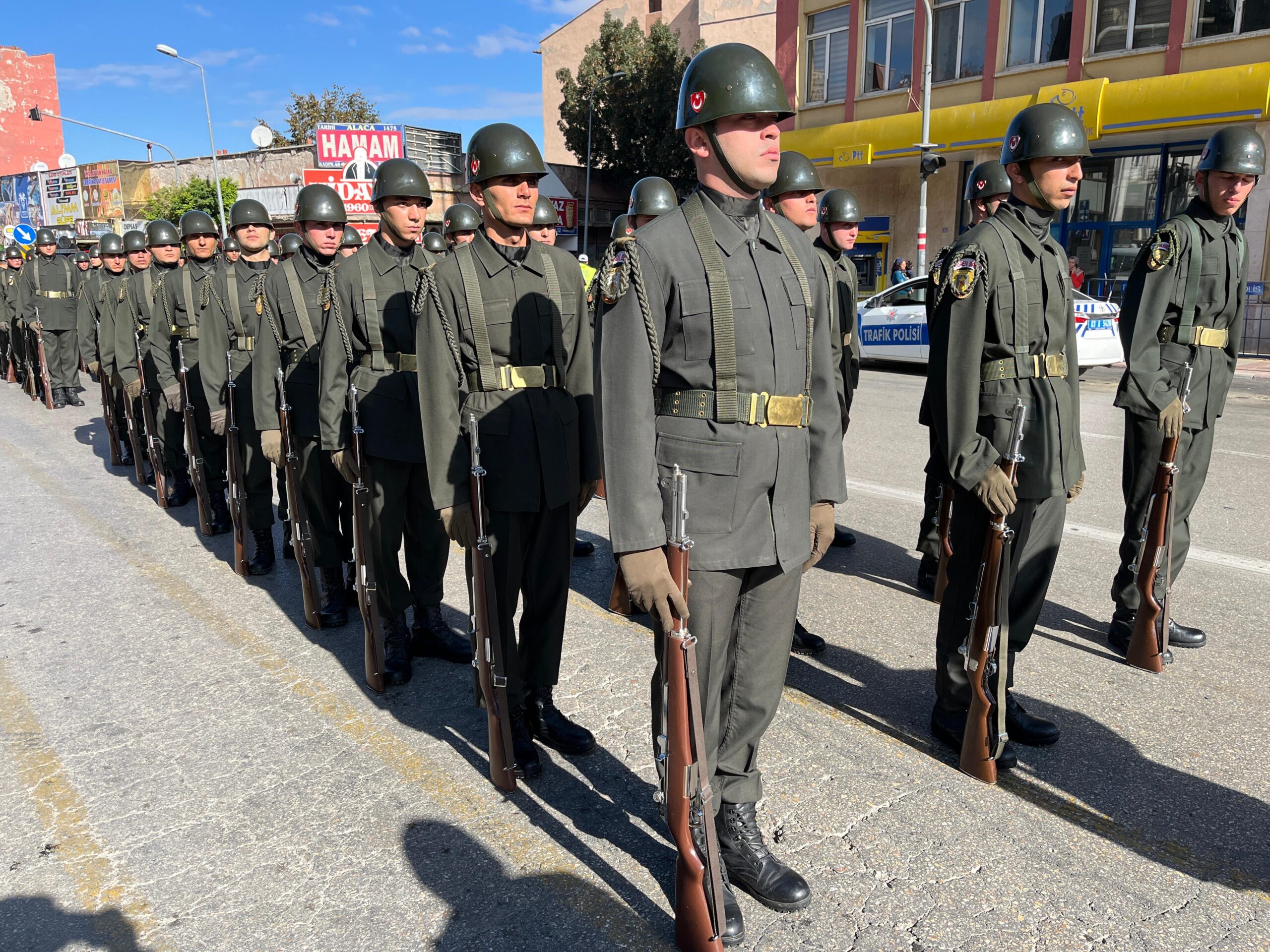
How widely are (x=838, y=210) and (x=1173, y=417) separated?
2.26 m

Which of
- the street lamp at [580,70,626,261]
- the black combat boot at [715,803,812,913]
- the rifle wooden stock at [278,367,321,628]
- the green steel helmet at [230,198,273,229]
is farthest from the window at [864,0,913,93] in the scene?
the black combat boot at [715,803,812,913]

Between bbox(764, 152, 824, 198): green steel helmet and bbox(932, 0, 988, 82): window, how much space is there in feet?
62.1

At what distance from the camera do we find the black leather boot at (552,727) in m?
3.49

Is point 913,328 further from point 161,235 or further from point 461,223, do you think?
point 161,235

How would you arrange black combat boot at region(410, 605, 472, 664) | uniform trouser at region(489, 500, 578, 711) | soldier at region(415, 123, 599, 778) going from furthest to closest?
black combat boot at region(410, 605, 472, 664), uniform trouser at region(489, 500, 578, 711), soldier at region(415, 123, 599, 778)

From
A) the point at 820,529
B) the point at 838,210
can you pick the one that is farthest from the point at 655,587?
the point at 838,210

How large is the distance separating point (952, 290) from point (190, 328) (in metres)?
5.74

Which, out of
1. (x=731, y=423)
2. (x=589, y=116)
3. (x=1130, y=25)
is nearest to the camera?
(x=731, y=423)

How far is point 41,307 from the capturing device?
12789 millimetres

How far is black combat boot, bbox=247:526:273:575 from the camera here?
5.82 meters

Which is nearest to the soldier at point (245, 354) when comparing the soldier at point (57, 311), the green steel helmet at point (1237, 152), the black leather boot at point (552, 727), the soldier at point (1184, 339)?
the black leather boot at point (552, 727)

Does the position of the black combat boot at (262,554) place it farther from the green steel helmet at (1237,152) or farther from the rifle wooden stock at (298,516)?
the green steel helmet at (1237,152)

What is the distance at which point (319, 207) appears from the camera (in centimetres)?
495

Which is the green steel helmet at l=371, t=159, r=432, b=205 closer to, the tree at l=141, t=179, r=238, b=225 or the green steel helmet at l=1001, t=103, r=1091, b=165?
the green steel helmet at l=1001, t=103, r=1091, b=165
